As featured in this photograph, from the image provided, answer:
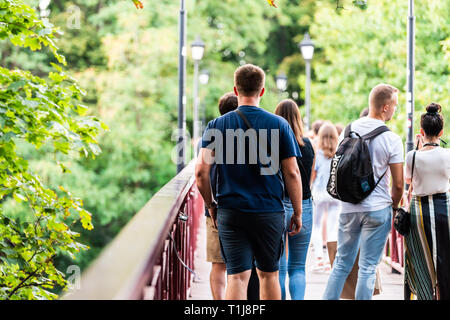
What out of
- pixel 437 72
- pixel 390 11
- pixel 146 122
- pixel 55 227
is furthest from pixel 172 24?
pixel 55 227

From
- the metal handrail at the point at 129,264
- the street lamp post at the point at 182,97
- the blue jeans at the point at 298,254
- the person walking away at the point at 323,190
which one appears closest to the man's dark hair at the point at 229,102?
the blue jeans at the point at 298,254

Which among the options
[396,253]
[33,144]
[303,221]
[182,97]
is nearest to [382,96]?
[303,221]

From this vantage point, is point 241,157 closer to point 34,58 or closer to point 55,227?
point 55,227

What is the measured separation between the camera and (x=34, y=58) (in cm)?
2609

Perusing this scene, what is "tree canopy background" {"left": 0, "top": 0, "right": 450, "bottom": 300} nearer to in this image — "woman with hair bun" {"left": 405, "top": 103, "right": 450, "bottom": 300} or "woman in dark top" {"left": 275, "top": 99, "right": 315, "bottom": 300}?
"woman in dark top" {"left": 275, "top": 99, "right": 315, "bottom": 300}

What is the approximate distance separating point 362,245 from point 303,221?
451mm

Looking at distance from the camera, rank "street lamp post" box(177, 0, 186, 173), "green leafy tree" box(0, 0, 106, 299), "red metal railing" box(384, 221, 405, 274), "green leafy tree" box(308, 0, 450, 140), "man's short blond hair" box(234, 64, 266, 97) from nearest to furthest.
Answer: "man's short blond hair" box(234, 64, 266, 97) < "green leafy tree" box(0, 0, 106, 299) < "red metal railing" box(384, 221, 405, 274) < "street lamp post" box(177, 0, 186, 173) < "green leafy tree" box(308, 0, 450, 140)

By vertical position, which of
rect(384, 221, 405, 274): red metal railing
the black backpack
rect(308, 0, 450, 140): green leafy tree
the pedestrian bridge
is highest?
rect(308, 0, 450, 140): green leafy tree

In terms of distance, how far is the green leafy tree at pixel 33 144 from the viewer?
571 centimetres

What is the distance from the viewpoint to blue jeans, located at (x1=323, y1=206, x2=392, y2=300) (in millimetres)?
4812

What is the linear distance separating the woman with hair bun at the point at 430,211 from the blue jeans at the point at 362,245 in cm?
21

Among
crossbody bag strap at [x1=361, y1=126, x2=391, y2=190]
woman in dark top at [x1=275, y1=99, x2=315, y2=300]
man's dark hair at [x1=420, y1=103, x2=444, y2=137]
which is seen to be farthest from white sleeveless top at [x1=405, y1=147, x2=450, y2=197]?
woman in dark top at [x1=275, y1=99, x2=315, y2=300]

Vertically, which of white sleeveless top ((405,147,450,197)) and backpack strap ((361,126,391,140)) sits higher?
backpack strap ((361,126,391,140))

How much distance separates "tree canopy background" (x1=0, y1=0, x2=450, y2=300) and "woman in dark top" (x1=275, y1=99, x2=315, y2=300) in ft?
55.4
